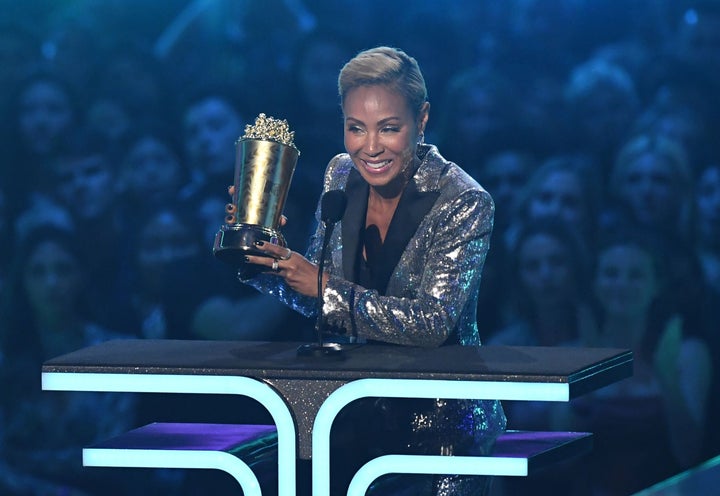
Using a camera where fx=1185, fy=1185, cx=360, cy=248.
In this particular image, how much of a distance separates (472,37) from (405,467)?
232 cm

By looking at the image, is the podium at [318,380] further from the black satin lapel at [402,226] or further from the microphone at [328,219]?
the black satin lapel at [402,226]

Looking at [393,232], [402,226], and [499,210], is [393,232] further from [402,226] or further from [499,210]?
[499,210]

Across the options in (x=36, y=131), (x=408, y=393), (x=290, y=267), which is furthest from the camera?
(x=36, y=131)

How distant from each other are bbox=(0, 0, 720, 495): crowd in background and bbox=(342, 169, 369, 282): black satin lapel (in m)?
1.31

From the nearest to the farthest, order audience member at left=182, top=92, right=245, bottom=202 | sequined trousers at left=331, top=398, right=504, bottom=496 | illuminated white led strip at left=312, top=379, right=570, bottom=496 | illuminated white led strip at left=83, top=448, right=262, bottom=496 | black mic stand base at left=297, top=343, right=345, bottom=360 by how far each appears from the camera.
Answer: illuminated white led strip at left=312, top=379, right=570, bottom=496, illuminated white led strip at left=83, top=448, right=262, bottom=496, black mic stand base at left=297, top=343, right=345, bottom=360, sequined trousers at left=331, top=398, right=504, bottom=496, audience member at left=182, top=92, right=245, bottom=202

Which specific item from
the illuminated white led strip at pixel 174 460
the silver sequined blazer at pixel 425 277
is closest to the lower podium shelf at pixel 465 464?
the silver sequined blazer at pixel 425 277

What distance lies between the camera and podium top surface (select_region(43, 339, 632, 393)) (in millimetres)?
2266

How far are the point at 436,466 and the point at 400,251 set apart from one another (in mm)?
730

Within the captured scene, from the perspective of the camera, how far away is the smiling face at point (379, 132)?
2.88 metres

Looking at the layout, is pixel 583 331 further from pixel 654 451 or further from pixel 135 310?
pixel 135 310

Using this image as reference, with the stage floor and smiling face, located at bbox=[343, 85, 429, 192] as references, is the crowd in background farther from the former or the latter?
smiling face, located at bbox=[343, 85, 429, 192]

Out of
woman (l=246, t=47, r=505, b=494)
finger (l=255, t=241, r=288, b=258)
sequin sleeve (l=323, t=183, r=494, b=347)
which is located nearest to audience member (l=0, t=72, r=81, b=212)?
woman (l=246, t=47, r=505, b=494)

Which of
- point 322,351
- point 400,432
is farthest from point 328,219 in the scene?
point 400,432

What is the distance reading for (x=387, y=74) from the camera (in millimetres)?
2881
